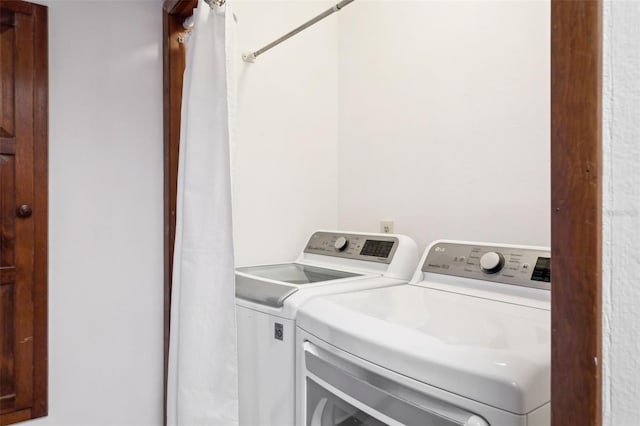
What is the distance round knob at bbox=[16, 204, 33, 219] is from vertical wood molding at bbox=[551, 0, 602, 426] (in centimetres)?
163

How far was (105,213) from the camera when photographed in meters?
1.58

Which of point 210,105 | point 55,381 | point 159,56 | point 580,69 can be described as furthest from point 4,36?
point 580,69

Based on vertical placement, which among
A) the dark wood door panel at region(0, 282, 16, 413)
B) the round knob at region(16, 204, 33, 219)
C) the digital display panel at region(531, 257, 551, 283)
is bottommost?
the dark wood door panel at region(0, 282, 16, 413)

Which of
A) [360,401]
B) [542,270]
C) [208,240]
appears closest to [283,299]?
[208,240]

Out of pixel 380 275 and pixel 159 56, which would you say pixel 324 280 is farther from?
pixel 159 56

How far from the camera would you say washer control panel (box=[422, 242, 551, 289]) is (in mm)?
1215

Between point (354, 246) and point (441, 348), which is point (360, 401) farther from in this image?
point (354, 246)

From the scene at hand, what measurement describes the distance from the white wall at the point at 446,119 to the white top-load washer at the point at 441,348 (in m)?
0.27

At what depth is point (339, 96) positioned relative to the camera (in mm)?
2248

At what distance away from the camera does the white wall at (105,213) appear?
1.49m

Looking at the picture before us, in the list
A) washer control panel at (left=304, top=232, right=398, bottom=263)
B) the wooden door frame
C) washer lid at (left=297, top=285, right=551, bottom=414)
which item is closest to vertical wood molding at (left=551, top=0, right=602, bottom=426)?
the wooden door frame

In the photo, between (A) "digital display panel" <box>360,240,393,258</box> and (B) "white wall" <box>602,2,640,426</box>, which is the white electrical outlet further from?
(B) "white wall" <box>602,2,640,426</box>

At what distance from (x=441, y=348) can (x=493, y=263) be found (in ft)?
2.00

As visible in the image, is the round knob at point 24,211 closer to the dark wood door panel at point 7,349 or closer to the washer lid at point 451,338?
the dark wood door panel at point 7,349
